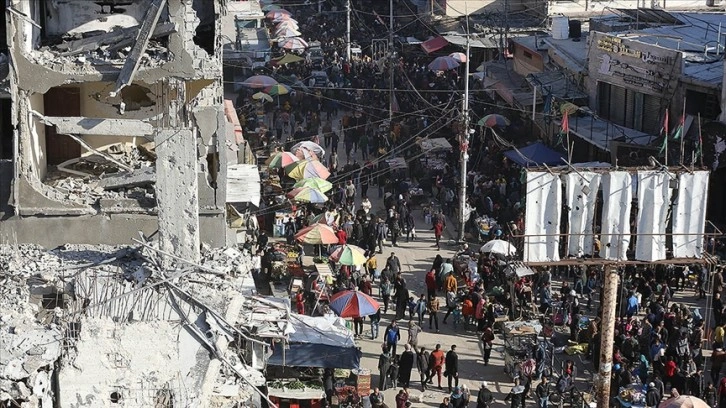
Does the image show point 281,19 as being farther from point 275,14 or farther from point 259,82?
point 259,82

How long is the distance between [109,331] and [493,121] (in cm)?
3656

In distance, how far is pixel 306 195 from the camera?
44375 millimetres

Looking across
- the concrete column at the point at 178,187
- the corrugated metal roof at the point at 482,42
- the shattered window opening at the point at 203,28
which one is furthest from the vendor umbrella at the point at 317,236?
the corrugated metal roof at the point at 482,42

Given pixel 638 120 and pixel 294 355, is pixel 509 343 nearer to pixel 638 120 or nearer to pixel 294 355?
pixel 294 355

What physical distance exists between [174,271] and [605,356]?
399 inches

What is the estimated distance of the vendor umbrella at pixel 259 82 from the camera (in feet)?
201

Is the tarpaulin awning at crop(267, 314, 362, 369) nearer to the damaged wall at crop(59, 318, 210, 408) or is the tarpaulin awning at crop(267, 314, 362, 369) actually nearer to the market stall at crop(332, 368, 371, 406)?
the market stall at crop(332, 368, 371, 406)

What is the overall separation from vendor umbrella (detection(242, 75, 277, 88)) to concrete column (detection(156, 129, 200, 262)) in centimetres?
4047

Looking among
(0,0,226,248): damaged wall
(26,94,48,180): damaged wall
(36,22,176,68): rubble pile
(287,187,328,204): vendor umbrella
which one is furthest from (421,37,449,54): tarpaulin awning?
(36,22,176,68): rubble pile

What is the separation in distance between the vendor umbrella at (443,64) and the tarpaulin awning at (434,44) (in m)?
2.67

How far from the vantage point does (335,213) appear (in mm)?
44469

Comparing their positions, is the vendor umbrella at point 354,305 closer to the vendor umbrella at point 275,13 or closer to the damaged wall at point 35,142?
the damaged wall at point 35,142

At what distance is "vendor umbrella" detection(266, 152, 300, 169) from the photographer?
4834 centimetres

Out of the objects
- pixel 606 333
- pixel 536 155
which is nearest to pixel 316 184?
pixel 536 155
